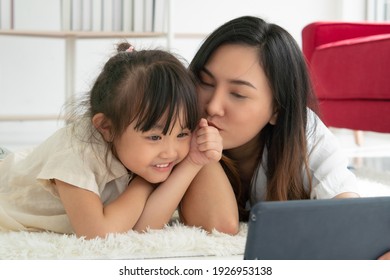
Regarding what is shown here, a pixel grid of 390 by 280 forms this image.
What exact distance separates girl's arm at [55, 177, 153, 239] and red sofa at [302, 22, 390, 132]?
114cm

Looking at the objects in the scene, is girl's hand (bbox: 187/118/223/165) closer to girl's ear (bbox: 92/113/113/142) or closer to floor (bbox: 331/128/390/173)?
girl's ear (bbox: 92/113/113/142)

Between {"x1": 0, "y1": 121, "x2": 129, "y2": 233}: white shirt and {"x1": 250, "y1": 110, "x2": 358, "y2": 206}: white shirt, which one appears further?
{"x1": 250, "y1": 110, "x2": 358, "y2": 206}: white shirt

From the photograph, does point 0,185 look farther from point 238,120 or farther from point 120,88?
point 238,120

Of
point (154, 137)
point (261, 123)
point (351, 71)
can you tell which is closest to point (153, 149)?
point (154, 137)

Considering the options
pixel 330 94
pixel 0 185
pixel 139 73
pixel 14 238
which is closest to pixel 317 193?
pixel 139 73

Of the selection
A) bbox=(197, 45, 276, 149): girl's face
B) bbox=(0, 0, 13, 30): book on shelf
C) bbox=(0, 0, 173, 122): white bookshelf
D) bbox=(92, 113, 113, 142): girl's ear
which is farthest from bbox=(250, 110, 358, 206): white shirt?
bbox=(0, 0, 13, 30): book on shelf

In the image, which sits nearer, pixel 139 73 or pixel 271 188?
pixel 139 73

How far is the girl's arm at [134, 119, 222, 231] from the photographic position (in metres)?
1.21

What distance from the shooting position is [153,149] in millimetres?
1132

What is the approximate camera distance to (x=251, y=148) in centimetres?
138

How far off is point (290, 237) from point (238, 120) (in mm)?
460

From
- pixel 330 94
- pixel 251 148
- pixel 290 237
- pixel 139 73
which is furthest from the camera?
pixel 330 94

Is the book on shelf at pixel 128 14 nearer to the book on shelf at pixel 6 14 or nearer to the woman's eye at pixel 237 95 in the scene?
the book on shelf at pixel 6 14

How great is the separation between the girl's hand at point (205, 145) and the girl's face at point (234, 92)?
0.10 feet
